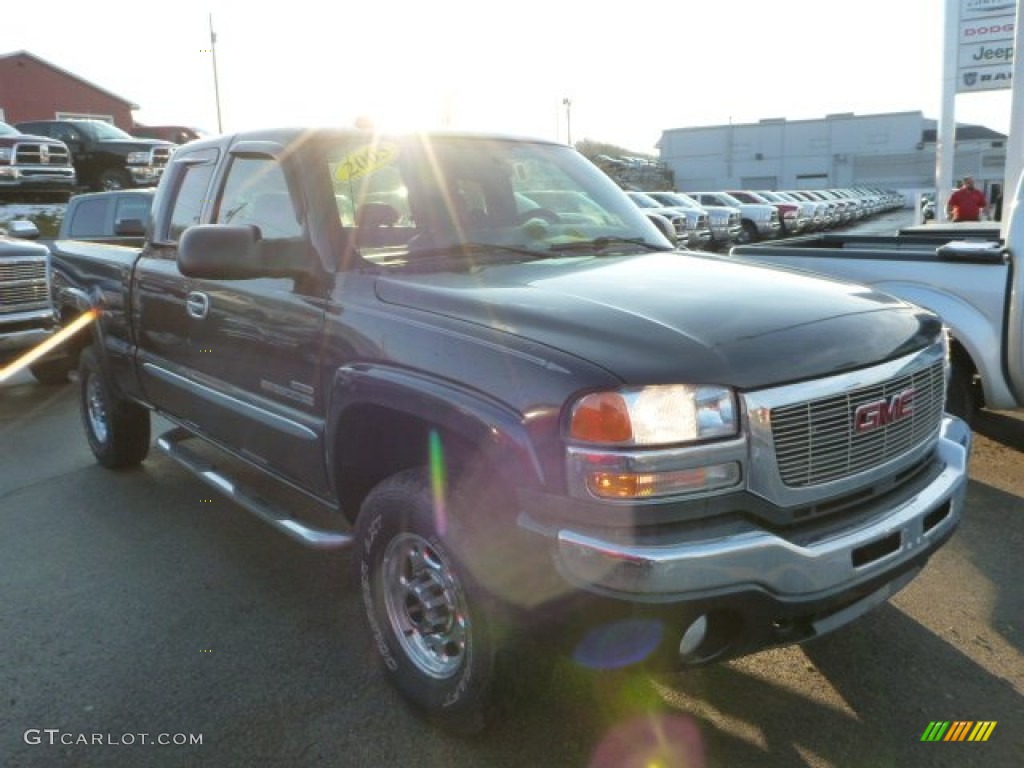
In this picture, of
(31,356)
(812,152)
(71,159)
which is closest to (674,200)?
(71,159)

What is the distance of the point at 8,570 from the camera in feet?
13.9

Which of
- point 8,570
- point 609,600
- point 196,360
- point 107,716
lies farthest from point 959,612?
point 8,570

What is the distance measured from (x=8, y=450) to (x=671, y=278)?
545cm

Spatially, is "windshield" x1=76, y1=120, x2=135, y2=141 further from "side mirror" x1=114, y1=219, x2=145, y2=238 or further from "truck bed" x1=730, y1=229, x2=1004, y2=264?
"truck bed" x1=730, y1=229, x2=1004, y2=264

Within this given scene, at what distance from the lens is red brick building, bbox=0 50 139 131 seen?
1405 inches

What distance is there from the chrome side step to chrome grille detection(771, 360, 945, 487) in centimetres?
158

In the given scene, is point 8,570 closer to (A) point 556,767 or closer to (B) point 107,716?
(B) point 107,716

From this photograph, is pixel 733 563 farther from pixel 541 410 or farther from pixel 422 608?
pixel 422 608

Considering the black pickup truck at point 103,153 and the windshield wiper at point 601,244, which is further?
the black pickup truck at point 103,153

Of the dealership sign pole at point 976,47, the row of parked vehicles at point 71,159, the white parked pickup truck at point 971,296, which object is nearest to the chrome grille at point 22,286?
the white parked pickup truck at point 971,296

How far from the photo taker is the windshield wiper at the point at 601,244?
3.58 metres

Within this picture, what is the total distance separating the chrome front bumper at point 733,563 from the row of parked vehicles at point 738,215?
14975 millimetres

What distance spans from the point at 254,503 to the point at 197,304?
1.01 metres

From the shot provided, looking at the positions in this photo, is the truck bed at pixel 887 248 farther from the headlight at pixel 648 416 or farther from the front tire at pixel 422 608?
the front tire at pixel 422 608
